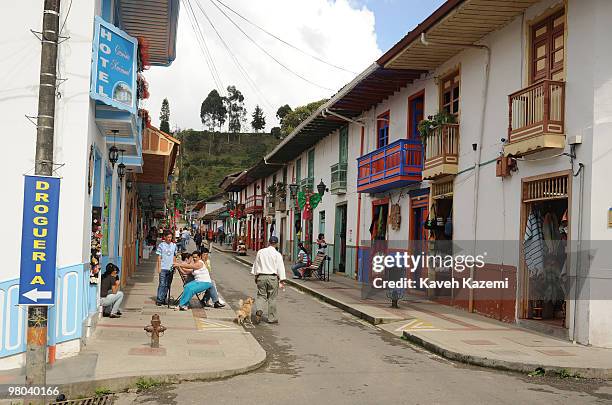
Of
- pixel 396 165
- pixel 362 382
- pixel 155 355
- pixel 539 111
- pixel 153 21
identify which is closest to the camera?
pixel 362 382

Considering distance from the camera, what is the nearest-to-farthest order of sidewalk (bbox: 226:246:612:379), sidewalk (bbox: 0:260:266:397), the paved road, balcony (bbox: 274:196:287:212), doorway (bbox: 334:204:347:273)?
the paved road
sidewalk (bbox: 0:260:266:397)
sidewalk (bbox: 226:246:612:379)
doorway (bbox: 334:204:347:273)
balcony (bbox: 274:196:287:212)

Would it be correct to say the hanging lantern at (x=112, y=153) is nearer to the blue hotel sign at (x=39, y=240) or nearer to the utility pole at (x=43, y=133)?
the blue hotel sign at (x=39, y=240)

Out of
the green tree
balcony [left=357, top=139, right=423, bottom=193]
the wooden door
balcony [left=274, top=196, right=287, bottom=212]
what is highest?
the green tree

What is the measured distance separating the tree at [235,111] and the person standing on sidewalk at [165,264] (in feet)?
349

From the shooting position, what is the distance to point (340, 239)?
25.4 metres

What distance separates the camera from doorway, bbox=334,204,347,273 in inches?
990

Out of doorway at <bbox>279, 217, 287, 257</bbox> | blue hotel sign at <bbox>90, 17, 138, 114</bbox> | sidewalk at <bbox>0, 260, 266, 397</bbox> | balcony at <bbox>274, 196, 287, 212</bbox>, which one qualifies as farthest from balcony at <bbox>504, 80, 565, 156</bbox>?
doorway at <bbox>279, 217, 287, 257</bbox>

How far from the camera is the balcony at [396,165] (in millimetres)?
16734

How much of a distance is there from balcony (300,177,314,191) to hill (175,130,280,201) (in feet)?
217

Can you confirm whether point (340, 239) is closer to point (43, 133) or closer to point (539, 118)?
point (539, 118)

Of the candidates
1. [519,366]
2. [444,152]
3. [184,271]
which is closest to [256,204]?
[444,152]

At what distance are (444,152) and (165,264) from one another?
686 centimetres

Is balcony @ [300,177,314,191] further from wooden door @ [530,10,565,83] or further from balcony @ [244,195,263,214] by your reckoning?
wooden door @ [530,10,565,83]

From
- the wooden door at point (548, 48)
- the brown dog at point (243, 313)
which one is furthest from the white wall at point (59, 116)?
the wooden door at point (548, 48)
